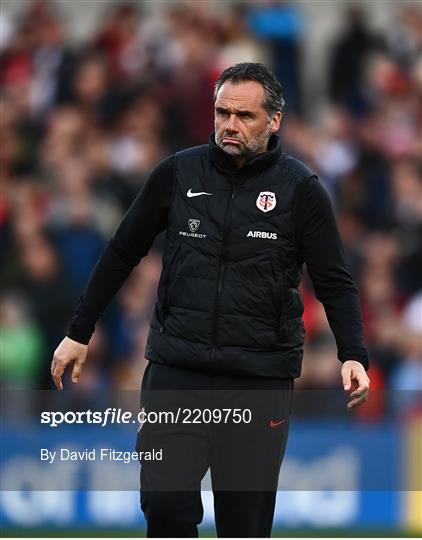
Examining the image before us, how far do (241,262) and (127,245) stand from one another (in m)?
0.59

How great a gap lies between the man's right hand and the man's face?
1.07 m

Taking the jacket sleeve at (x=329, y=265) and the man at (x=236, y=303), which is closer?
the man at (x=236, y=303)

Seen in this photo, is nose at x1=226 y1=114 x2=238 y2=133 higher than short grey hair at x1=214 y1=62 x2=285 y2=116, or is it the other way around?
short grey hair at x1=214 y1=62 x2=285 y2=116

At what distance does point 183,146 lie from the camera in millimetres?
13414

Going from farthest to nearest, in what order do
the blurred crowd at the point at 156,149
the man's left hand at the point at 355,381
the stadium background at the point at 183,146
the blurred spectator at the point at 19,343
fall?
the blurred crowd at the point at 156,149 < the blurred spectator at the point at 19,343 < the stadium background at the point at 183,146 < the man's left hand at the point at 355,381

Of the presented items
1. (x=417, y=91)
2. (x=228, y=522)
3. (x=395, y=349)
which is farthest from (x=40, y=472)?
(x=417, y=91)

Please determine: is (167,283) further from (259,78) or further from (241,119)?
(259,78)

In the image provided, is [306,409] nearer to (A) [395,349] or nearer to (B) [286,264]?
(A) [395,349]

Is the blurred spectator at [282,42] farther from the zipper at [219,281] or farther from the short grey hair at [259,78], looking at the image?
the zipper at [219,281]

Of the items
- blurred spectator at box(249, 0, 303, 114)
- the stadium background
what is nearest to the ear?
the stadium background

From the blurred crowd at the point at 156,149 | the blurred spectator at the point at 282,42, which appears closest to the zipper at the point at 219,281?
the blurred crowd at the point at 156,149

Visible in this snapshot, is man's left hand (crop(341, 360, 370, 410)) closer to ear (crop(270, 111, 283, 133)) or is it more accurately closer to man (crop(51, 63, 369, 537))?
man (crop(51, 63, 369, 537))

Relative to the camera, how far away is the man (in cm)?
618

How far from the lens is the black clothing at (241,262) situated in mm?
6180
